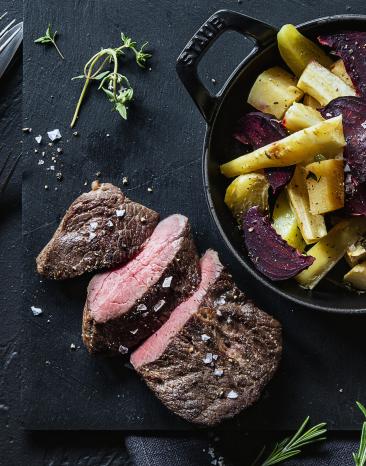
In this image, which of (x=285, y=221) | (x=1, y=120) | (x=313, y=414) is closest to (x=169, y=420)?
(x=313, y=414)

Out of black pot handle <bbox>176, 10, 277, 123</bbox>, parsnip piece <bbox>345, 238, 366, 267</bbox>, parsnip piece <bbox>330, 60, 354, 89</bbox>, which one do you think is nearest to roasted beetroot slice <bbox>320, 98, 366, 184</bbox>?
parsnip piece <bbox>330, 60, 354, 89</bbox>

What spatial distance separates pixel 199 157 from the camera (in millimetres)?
2512

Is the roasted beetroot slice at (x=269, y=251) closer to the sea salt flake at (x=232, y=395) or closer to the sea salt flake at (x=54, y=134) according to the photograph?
the sea salt flake at (x=232, y=395)

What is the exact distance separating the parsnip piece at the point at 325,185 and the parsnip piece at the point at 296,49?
334mm

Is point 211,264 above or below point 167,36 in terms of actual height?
below

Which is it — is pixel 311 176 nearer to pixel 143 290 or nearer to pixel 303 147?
pixel 303 147

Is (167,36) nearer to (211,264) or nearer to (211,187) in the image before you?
(211,187)

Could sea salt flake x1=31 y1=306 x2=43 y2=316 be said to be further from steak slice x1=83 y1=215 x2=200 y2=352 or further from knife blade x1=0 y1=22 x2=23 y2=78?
knife blade x1=0 y1=22 x2=23 y2=78

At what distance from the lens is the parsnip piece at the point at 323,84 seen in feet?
7.10

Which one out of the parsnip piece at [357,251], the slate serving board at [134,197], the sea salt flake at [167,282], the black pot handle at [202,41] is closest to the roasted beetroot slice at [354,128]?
the parsnip piece at [357,251]

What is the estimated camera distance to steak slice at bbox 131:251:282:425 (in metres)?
2.33

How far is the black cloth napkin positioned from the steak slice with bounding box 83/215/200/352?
36cm

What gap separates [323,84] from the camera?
218cm

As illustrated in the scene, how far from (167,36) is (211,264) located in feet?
2.65
